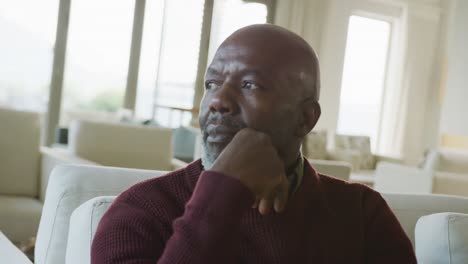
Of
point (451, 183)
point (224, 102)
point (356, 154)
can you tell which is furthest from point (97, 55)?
point (224, 102)

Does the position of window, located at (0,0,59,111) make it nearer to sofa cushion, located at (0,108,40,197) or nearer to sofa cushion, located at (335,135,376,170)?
sofa cushion, located at (335,135,376,170)

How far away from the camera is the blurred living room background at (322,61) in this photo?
697 centimetres

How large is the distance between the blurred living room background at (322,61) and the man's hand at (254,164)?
3788 millimetres

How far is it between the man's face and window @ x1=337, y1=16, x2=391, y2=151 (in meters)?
7.99

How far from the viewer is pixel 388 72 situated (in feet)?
30.1

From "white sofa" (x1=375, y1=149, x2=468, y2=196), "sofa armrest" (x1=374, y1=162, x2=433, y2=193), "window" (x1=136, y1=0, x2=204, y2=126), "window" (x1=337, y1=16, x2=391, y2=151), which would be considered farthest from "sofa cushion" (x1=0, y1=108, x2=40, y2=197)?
"window" (x1=337, y1=16, x2=391, y2=151)

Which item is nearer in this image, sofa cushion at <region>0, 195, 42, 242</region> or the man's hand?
the man's hand

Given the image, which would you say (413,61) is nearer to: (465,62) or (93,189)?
(465,62)

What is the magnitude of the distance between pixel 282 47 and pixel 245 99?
0.36ft

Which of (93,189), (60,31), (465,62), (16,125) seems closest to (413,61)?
(465,62)

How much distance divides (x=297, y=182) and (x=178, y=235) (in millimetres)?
327

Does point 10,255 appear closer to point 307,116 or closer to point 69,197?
point 69,197

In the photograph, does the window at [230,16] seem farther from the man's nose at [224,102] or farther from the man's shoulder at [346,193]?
the man's nose at [224,102]

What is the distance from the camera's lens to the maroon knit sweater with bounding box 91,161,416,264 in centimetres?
74
